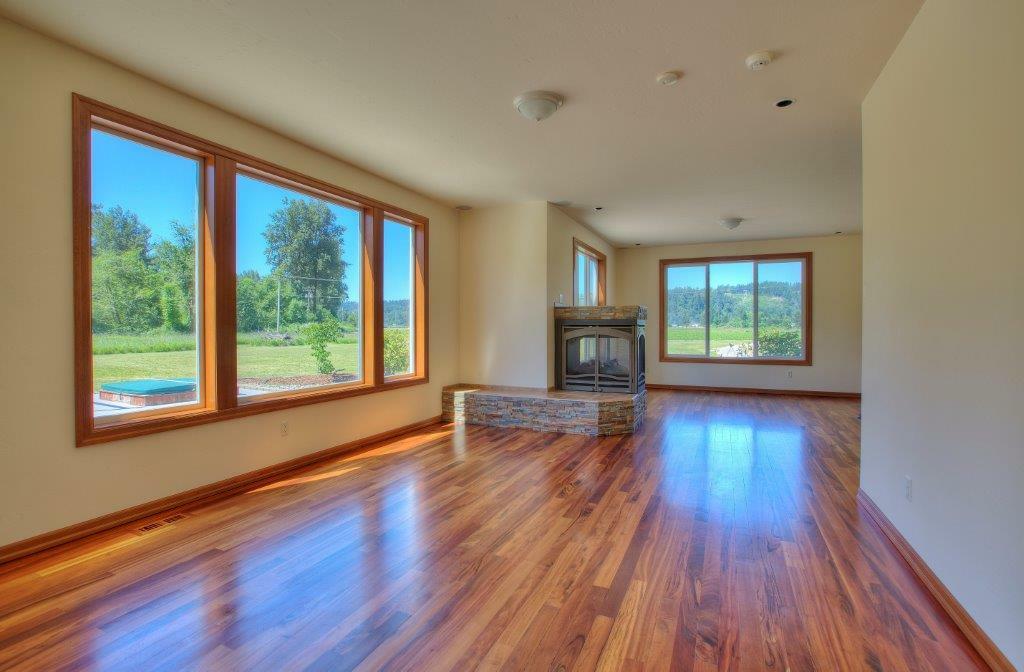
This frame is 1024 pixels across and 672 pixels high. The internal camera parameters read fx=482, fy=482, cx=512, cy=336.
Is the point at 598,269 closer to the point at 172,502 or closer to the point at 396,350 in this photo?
the point at 396,350

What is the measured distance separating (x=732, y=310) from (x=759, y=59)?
6144 millimetres

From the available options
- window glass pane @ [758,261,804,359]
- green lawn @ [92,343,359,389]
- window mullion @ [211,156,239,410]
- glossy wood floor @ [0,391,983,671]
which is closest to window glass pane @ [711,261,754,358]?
window glass pane @ [758,261,804,359]

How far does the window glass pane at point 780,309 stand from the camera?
777 centimetres

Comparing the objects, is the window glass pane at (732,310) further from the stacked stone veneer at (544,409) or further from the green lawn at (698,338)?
the stacked stone veneer at (544,409)

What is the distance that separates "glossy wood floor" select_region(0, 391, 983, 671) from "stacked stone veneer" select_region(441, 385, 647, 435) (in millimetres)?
1367

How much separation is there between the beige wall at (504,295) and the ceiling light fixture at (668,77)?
2762 mm

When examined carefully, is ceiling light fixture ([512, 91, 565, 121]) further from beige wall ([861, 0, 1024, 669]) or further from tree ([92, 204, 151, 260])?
tree ([92, 204, 151, 260])

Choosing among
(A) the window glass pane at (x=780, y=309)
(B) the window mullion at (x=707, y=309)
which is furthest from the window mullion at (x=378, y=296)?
(A) the window glass pane at (x=780, y=309)

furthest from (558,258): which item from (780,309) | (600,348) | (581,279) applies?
(780,309)

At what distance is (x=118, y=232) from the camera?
2.79 meters

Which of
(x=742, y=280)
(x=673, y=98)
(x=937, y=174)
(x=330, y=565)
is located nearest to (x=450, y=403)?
(x=330, y=565)

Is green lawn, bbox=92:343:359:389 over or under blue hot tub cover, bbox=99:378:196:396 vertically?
over

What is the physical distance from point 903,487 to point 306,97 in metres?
3.94

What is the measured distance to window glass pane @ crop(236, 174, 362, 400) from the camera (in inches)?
139
